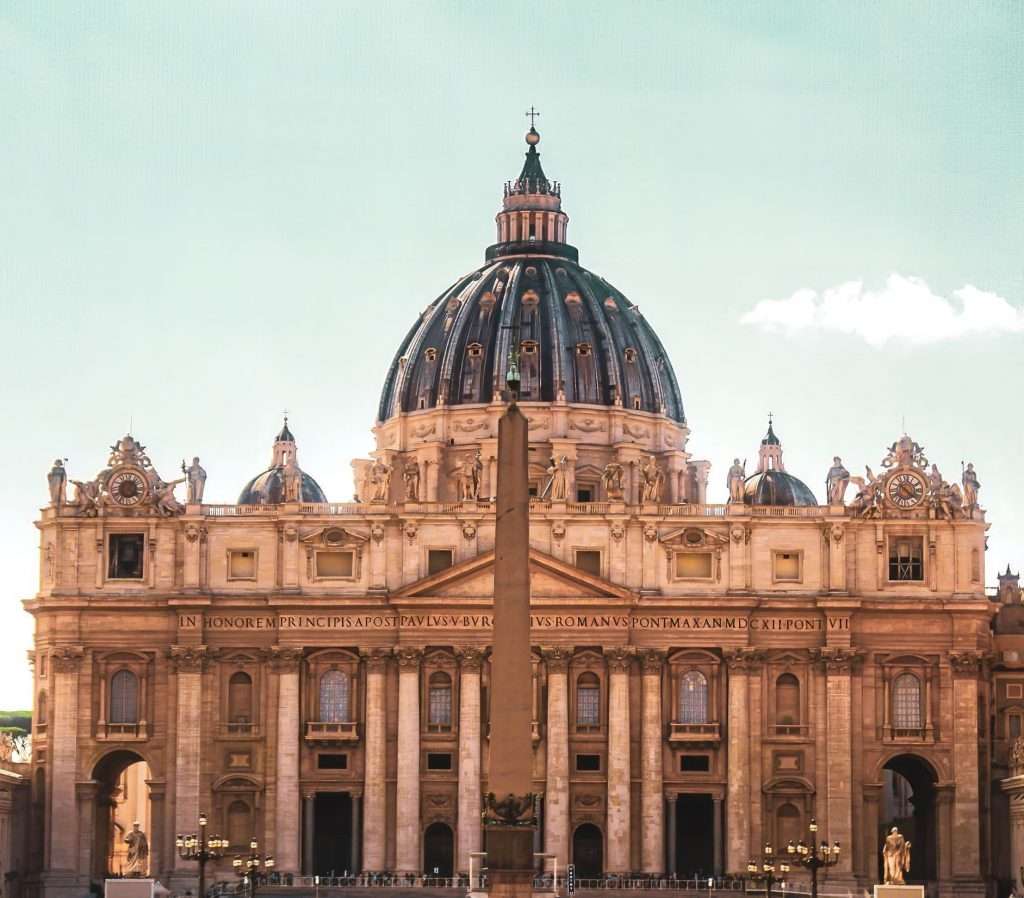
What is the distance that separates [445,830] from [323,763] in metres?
5.90

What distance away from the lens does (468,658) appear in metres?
128

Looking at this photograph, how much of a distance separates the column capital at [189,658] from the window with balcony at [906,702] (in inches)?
1152

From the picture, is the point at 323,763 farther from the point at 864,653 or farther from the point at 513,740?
the point at 513,740

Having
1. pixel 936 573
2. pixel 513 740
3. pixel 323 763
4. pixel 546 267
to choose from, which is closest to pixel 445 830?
pixel 323 763

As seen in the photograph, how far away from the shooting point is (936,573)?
12888cm

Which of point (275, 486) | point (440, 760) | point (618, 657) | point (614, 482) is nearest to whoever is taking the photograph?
point (618, 657)

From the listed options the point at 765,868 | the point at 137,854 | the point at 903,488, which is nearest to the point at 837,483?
the point at 903,488

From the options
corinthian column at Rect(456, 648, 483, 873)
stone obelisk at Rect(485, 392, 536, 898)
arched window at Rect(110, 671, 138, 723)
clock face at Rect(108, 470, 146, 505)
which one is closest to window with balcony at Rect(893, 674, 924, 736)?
corinthian column at Rect(456, 648, 483, 873)

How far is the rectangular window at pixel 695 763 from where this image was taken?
12781cm

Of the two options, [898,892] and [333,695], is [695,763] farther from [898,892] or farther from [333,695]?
[898,892]

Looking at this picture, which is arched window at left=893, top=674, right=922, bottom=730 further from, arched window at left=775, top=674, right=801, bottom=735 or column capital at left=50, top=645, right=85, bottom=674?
column capital at left=50, top=645, right=85, bottom=674

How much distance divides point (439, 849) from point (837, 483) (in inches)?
904

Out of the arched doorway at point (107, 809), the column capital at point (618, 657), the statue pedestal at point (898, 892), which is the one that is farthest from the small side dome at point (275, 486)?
the statue pedestal at point (898, 892)

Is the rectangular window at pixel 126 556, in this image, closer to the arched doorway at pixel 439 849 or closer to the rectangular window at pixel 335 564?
the rectangular window at pixel 335 564
